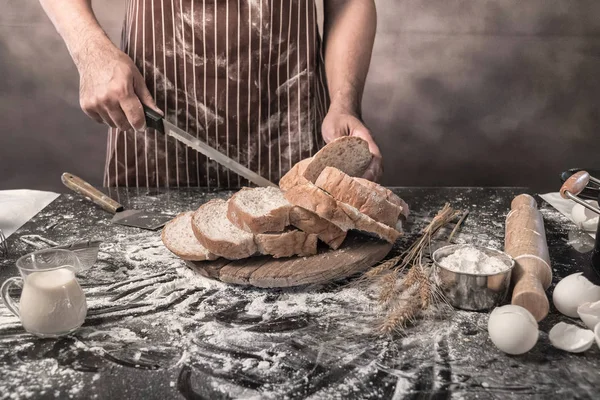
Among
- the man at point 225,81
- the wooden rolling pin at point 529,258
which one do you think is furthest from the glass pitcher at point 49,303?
the man at point 225,81

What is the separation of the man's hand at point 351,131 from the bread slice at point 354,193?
0.42 metres

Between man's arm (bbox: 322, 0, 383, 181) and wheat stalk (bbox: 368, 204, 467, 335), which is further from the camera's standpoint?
man's arm (bbox: 322, 0, 383, 181)

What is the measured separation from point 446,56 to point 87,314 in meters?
3.36

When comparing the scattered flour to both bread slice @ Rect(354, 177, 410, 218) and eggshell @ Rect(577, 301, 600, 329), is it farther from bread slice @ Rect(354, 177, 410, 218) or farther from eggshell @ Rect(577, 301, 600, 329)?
bread slice @ Rect(354, 177, 410, 218)

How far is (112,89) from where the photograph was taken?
7.61 feet

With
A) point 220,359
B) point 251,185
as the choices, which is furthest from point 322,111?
point 220,359

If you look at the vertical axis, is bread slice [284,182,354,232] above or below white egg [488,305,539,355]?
above

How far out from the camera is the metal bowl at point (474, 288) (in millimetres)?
1619

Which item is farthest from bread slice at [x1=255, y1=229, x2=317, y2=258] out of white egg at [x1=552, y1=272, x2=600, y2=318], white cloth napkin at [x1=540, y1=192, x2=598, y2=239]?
white cloth napkin at [x1=540, y1=192, x2=598, y2=239]

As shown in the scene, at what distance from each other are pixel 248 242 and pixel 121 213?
2.51ft

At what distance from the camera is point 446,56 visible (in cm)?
432

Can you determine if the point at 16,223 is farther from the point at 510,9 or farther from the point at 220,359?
the point at 510,9

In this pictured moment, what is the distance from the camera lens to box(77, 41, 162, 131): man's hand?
232 cm

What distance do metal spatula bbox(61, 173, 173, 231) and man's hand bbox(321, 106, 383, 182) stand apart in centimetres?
75
